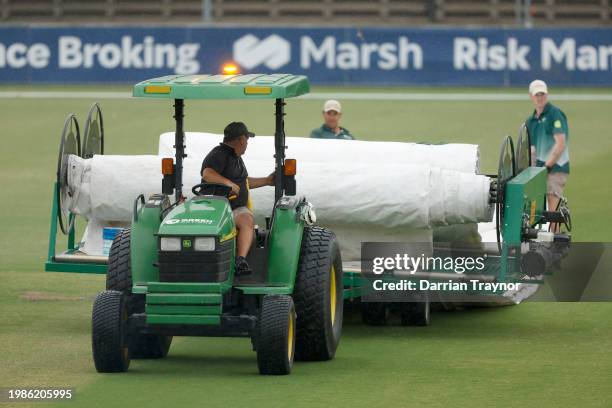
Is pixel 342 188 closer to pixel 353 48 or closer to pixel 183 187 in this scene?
pixel 183 187

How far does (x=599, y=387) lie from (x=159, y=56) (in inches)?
1138

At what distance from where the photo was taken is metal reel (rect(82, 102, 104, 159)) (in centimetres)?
1327

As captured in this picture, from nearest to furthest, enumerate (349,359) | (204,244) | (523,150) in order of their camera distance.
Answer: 1. (204,244)
2. (349,359)
3. (523,150)

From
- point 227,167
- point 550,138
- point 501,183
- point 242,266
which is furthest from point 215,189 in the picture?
point 550,138

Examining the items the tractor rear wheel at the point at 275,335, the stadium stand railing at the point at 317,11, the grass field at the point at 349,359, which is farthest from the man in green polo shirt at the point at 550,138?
the stadium stand railing at the point at 317,11

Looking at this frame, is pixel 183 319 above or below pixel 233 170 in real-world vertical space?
below

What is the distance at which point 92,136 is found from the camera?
44.7ft

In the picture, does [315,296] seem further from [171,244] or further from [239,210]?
[171,244]

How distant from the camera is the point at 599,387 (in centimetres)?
1017

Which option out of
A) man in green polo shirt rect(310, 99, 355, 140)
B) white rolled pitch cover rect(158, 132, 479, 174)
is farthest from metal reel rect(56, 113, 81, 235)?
man in green polo shirt rect(310, 99, 355, 140)

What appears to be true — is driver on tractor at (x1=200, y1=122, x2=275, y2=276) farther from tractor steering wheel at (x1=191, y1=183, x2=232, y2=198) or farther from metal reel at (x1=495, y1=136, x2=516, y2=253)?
Result: metal reel at (x1=495, y1=136, x2=516, y2=253)

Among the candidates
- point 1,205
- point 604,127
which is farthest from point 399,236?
point 604,127

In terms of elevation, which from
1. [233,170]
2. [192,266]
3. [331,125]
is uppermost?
[233,170]

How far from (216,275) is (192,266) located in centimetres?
17
